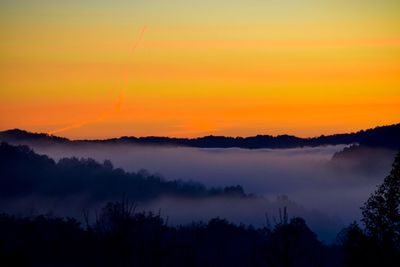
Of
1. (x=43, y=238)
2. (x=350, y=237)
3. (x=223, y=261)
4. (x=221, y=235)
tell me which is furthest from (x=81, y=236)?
(x=350, y=237)

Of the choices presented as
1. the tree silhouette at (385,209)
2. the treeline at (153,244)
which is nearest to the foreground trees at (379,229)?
the tree silhouette at (385,209)

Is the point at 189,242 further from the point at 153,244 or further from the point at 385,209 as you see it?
the point at 385,209

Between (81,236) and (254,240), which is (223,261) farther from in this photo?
(81,236)

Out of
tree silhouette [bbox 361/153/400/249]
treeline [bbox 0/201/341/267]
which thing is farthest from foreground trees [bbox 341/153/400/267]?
treeline [bbox 0/201/341/267]

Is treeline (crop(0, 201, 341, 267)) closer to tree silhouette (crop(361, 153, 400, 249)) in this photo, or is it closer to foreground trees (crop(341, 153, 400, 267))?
foreground trees (crop(341, 153, 400, 267))

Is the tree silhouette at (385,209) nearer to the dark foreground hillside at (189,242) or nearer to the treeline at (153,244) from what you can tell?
the dark foreground hillside at (189,242)

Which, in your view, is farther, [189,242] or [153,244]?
[189,242]

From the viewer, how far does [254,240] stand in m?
138

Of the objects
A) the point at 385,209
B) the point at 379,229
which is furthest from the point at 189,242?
the point at 379,229

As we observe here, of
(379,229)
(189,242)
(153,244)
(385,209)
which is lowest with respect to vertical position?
(189,242)

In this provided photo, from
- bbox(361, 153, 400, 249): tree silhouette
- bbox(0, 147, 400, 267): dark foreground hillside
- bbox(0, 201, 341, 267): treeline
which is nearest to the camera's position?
bbox(361, 153, 400, 249): tree silhouette

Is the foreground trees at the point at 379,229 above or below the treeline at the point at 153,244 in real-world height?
above

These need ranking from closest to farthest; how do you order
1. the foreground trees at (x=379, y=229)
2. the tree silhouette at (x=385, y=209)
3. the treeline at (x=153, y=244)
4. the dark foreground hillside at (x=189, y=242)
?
the foreground trees at (x=379, y=229) < the tree silhouette at (x=385, y=209) < the dark foreground hillside at (x=189, y=242) < the treeline at (x=153, y=244)

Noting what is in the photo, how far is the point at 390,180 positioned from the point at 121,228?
16998mm
